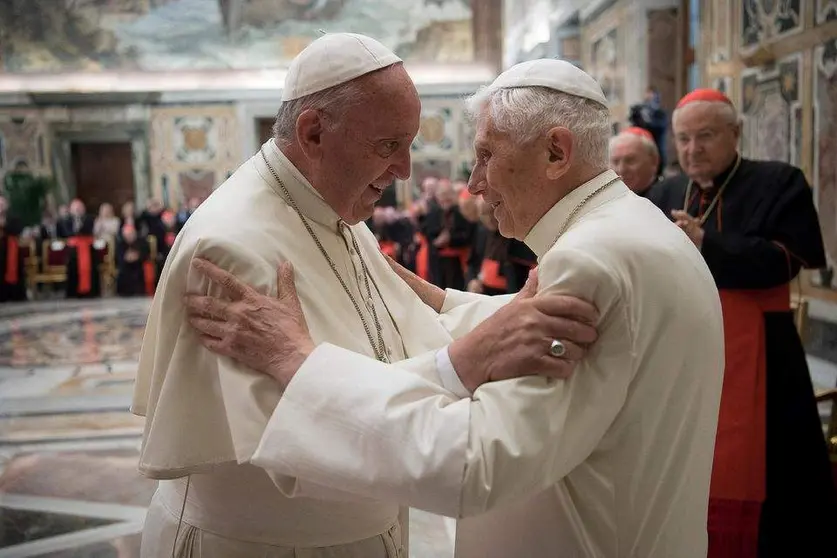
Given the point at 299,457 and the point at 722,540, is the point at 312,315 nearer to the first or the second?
the point at 299,457

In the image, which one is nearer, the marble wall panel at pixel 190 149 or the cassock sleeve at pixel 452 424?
the cassock sleeve at pixel 452 424

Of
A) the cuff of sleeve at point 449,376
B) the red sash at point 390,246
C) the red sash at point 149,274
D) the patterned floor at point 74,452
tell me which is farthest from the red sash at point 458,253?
the cuff of sleeve at point 449,376

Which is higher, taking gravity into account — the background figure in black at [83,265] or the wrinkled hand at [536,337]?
the wrinkled hand at [536,337]

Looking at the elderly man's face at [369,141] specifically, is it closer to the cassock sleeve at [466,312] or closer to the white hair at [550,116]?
the white hair at [550,116]

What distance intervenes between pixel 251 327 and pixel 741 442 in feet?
8.36

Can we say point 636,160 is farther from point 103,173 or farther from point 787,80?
point 103,173

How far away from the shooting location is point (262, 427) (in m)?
1.47

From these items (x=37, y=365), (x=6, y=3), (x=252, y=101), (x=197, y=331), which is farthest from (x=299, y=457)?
(x=6, y=3)

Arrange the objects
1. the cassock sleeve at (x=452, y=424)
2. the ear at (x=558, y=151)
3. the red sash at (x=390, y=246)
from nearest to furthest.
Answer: the cassock sleeve at (x=452, y=424), the ear at (x=558, y=151), the red sash at (x=390, y=246)

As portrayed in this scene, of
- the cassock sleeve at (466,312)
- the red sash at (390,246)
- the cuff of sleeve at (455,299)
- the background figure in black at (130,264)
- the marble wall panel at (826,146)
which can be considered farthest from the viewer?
the background figure in black at (130,264)

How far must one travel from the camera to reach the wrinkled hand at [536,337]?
138 cm

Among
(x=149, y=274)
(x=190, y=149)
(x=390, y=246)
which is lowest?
(x=149, y=274)

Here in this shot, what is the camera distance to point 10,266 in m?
13.9

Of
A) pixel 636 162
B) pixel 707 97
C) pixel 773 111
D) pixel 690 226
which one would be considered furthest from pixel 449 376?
pixel 773 111
